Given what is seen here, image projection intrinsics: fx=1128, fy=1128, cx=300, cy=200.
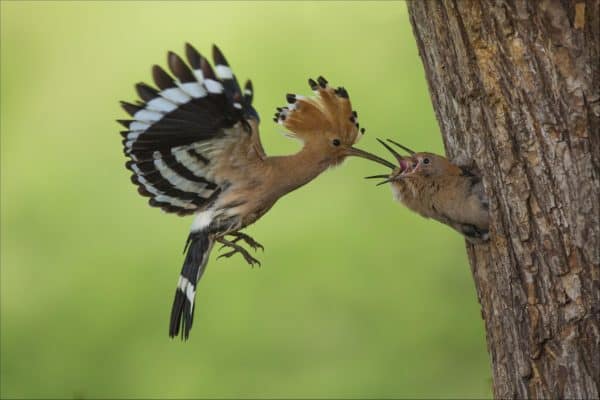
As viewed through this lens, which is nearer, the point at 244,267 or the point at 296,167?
the point at 296,167

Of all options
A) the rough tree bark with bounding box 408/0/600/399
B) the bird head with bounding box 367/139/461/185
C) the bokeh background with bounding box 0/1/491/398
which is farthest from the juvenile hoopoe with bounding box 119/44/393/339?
the bokeh background with bounding box 0/1/491/398

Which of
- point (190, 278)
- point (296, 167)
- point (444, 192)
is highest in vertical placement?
point (296, 167)

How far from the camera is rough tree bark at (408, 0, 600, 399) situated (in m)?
2.93

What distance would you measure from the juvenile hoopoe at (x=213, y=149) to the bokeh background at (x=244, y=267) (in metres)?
2.69

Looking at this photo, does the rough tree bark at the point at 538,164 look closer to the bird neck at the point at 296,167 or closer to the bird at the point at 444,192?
the bird at the point at 444,192

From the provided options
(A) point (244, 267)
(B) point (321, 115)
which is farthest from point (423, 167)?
(A) point (244, 267)

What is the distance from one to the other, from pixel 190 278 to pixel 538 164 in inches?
53.2

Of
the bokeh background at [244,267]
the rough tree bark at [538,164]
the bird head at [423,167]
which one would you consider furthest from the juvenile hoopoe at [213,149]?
the bokeh background at [244,267]

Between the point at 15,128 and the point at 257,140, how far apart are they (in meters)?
4.64

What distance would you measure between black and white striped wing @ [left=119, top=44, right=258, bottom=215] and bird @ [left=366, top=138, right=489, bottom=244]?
0.53m

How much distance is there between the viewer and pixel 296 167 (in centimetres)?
381

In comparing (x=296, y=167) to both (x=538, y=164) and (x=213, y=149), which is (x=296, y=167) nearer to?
(x=213, y=149)

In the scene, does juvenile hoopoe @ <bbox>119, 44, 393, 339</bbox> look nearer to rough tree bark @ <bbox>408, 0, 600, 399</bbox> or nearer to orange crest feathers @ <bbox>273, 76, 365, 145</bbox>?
orange crest feathers @ <bbox>273, 76, 365, 145</bbox>

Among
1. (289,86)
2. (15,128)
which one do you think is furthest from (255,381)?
(15,128)
